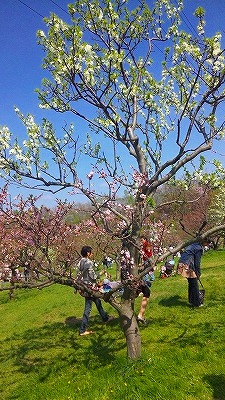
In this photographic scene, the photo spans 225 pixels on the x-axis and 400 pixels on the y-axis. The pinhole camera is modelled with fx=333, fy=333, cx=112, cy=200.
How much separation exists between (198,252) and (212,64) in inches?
199

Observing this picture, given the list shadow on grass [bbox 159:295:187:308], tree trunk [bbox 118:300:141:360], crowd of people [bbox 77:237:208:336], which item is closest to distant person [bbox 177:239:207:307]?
crowd of people [bbox 77:237:208:336]

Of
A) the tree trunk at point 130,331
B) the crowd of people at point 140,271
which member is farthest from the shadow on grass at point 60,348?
the tree trunk at point 130,331

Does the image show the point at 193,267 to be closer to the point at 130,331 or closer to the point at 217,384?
the point at 130,331

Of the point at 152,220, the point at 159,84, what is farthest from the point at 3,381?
the point at 159,84

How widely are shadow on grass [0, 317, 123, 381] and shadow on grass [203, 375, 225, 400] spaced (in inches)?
84.1

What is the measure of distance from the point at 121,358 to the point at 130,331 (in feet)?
1.96

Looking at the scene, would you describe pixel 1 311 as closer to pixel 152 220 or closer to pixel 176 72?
pixel 152 220

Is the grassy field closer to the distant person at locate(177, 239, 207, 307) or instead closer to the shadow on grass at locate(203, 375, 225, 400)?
the shadow on grass at locate(203, 375, 225, 400)

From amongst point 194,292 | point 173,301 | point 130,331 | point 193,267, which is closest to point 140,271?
point 130,331

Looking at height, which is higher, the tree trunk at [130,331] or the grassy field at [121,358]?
the tree trunk at [130,331]

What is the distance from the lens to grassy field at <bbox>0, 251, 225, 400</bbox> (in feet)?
16.9

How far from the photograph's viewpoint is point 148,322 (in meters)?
8.70

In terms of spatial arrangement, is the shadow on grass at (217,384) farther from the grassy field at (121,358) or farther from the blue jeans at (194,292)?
the blue jeans at (194,292)

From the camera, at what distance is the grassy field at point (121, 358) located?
5.16 m
